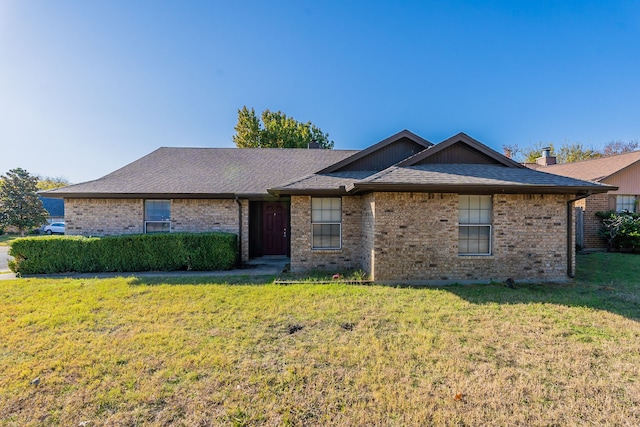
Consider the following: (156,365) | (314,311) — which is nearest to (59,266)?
(156,365)

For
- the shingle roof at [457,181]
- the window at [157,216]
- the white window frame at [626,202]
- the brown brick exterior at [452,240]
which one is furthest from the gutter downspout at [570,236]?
the window at [157,216]

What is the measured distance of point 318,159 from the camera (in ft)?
43.1

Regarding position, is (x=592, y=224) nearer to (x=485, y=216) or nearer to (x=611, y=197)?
(x=611, y=197)

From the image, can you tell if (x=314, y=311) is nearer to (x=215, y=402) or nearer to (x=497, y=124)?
(x=215, y=402)

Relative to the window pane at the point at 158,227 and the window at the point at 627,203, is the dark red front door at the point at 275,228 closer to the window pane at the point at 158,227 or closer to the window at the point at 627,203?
the window pane at the point at 158,227

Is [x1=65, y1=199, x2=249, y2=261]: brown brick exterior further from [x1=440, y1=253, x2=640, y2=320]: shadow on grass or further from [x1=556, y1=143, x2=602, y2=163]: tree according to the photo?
[x1=556, y1=143, x2=602, y2=163]: tree

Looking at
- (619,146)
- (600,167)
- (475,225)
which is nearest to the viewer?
(475,225)

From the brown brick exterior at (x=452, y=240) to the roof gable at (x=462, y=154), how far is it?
1687 millimetres

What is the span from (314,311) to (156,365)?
8.50 ft

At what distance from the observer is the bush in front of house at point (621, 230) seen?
1202cm

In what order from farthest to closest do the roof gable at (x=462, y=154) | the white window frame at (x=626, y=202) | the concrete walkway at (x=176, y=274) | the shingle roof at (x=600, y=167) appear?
1. the white window frame at (x=626, y=202)
2. the shingle roof at (x=600, y=167)
3. the roof gable at (x=462, y=154)
4. the concrete walkway at (x=176, y=274)

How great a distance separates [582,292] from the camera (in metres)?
6.54

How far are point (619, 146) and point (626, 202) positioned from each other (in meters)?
27.8

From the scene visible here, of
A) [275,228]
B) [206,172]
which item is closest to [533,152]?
[275,228]
